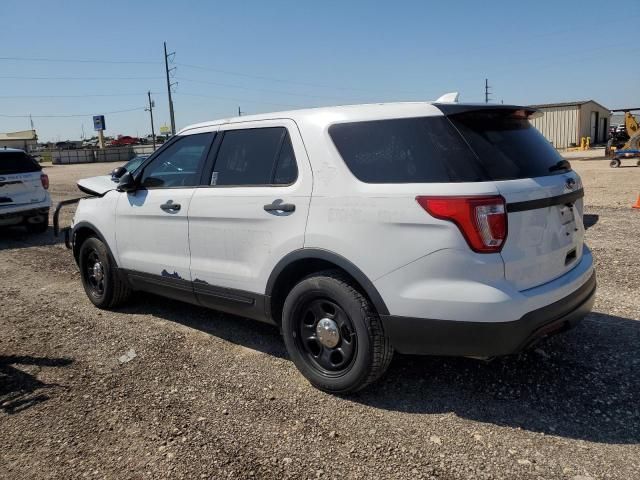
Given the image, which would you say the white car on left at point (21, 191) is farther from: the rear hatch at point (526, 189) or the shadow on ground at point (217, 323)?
the rear hatch at point (526, 189)

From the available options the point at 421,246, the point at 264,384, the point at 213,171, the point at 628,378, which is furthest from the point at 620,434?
the point at 213,171

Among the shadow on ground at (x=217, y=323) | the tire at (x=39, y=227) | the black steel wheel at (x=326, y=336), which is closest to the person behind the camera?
the black steel wheel at (x=326, y=336)

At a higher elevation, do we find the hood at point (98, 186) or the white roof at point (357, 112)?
the white roof at point (357, 112)

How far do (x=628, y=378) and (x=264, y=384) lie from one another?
2.45m

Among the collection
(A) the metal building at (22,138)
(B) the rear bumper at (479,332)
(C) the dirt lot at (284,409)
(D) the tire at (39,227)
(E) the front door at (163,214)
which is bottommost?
(C) the dirt lot at (284,409)

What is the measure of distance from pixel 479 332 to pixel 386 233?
2.44 ft

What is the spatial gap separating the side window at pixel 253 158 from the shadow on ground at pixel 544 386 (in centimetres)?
142

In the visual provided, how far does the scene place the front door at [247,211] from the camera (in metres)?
3.56

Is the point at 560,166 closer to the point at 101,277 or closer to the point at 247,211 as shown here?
the point at 247,211

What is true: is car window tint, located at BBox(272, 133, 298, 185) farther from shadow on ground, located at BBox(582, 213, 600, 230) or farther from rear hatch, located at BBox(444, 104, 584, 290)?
shadow on ground, located at BBox(582, 213, 600, 230)

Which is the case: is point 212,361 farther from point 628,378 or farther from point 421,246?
point 628,378

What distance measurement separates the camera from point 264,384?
3.75 m

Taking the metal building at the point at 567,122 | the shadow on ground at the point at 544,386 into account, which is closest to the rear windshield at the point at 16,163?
the shadow on ground at the point at 544,386

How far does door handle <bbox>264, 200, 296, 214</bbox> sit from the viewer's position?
3.52 meters
